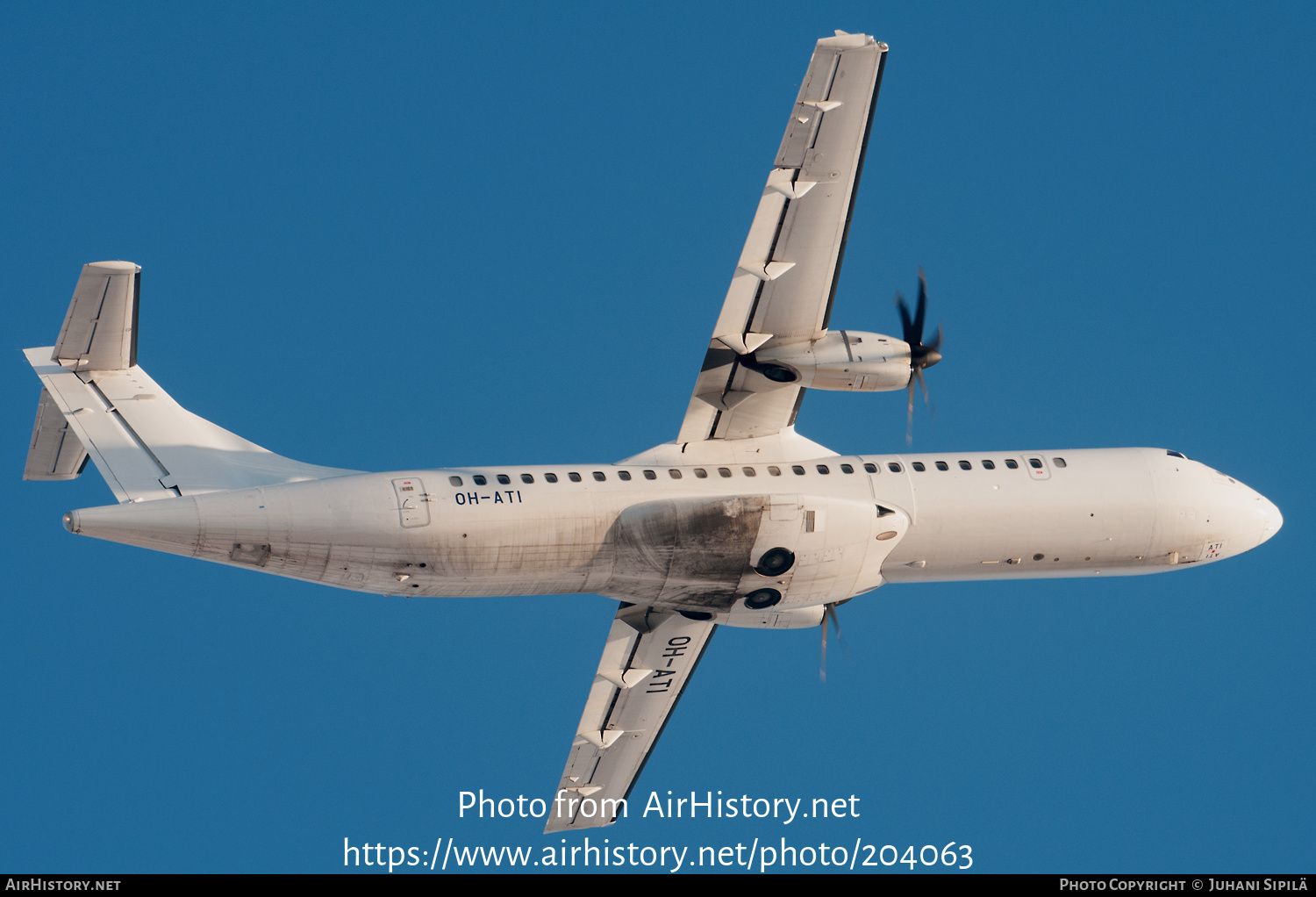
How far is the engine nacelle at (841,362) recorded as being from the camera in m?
29.2

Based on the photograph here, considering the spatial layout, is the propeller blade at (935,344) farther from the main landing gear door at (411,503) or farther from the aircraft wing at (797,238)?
the main landing gear door at (411,503)

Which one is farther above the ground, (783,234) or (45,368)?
(783,234)

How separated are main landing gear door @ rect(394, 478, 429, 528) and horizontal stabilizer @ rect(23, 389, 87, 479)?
5.05 m

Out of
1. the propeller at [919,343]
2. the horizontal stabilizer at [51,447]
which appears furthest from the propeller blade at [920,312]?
the horizontal stabilizer at [51,447]

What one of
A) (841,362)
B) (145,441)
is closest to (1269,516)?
(841,362)

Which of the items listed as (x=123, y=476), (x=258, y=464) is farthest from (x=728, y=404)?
(x=123, y=476)

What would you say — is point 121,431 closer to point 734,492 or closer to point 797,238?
point 734,492

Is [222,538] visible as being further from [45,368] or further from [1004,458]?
[1004,458]

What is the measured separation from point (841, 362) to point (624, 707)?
8905 mm

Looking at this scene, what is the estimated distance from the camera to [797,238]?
93.8 feet

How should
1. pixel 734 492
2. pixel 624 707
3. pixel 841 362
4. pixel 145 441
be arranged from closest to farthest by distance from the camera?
1. pixel 145 441
2. pixel 841 362
3. pixel 734 492
4. pixel 624 707

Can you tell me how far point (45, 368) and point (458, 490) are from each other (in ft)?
21.6

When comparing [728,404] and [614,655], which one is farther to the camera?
[614,655]

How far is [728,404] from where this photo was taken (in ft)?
99.8
